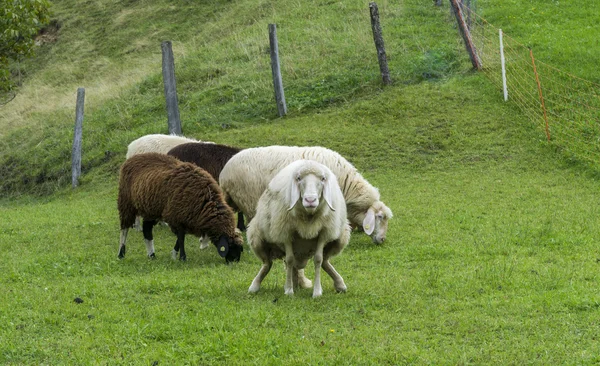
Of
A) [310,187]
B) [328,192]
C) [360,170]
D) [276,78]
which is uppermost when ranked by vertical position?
[310,187]

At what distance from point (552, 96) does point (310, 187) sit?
39.6 ft

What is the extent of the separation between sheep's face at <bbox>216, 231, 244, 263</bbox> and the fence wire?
7.84m

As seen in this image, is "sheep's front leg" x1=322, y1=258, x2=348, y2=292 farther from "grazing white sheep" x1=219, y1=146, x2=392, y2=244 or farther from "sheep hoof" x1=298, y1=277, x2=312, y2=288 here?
"grazing white sheep" x1=219, y1=146, x2=392, y2=244

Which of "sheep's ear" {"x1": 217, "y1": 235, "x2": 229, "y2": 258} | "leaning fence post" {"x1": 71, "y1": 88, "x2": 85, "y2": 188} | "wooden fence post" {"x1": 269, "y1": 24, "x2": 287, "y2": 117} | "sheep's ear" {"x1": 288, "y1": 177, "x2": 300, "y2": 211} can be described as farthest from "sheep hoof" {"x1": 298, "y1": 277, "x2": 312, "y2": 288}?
"leaning fence post" {"x1": 71, "y1": 88, "x2": 85, "y2": 188}

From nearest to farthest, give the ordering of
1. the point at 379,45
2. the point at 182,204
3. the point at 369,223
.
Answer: the point at 182,204 < the point at 369,223 < the point at 379,45

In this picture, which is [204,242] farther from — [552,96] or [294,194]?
[552,96]

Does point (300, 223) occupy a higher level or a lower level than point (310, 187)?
lower

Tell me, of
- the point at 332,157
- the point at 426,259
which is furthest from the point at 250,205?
the point at 426,259

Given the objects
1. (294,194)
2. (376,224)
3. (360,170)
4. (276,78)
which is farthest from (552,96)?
(294,194)

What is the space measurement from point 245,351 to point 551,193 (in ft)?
28.1

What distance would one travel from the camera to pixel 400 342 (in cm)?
608

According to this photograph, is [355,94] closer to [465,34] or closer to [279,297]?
[465,34]

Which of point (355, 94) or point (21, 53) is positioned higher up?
point (21, 53)

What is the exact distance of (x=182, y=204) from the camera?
10297mm
